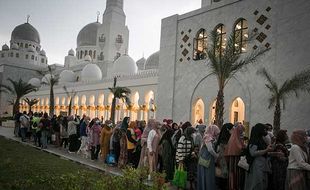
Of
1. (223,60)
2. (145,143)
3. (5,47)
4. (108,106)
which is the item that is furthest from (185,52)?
(5,47)

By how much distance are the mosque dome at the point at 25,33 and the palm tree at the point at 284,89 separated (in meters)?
58.4

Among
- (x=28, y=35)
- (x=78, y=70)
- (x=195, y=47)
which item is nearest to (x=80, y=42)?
(x=78, y=70)

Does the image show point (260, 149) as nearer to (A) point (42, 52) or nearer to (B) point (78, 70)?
(B) point (78, 70)

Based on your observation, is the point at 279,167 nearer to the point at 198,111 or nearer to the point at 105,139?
the point at 105,139

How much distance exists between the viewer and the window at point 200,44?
750 inches

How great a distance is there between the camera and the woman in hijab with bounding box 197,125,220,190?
622 centimetres

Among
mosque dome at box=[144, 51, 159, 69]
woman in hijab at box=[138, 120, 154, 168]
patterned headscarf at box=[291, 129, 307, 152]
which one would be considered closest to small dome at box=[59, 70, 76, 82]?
mosque dome at box=[144, 51, 159, 69]

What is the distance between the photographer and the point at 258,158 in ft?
18.0

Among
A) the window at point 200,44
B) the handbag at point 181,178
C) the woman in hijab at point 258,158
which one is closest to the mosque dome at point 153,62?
the window at point 200,44

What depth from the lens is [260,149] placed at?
5.45m

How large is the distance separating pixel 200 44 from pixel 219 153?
1377 centimetres

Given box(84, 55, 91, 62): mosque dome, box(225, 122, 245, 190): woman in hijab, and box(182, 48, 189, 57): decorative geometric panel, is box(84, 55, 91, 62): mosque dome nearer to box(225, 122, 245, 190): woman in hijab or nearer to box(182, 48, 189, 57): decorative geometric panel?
box(182, 48, 189, 57): decorative geometric panel

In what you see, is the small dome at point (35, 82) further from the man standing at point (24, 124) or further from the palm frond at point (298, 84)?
the palm frond at point (298, 84)

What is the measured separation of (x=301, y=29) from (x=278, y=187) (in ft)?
35.6
